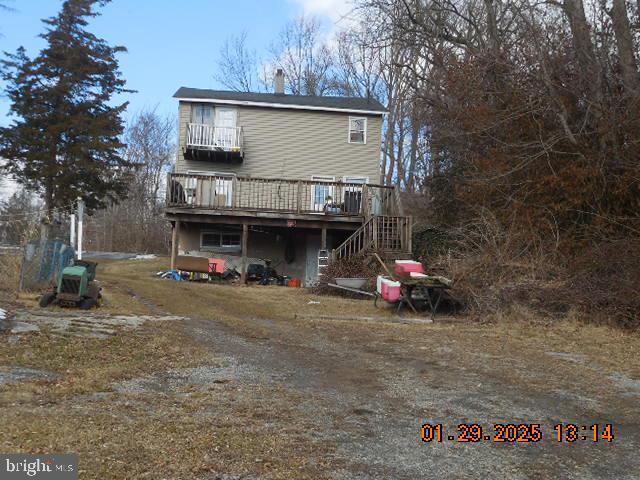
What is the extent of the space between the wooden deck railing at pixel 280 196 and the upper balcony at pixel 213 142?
2256 millimetres

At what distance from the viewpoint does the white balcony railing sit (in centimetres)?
2186

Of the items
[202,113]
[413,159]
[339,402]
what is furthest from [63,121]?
[339,402]

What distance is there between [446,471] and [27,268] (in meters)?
10.8

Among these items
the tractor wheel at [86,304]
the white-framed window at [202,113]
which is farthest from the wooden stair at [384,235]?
the white-framed window at [202,113]

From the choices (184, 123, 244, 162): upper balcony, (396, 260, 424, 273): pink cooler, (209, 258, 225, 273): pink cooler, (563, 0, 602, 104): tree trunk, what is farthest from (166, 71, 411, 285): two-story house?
(563, 0, 602, 104): tree trunk

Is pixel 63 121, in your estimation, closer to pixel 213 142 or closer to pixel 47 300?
pixel 213 142

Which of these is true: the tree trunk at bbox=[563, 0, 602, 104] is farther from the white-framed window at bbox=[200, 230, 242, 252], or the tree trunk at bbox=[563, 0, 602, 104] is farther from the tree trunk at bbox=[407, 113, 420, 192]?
the tree trunk at bbox=[407, 113, 420, 192]

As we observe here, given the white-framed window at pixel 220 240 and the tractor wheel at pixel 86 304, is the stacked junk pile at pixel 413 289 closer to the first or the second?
the tractor wheel at pixel 86 304

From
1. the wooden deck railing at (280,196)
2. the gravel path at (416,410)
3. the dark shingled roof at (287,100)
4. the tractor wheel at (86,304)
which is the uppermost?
the dark shingled roof at (287,100)

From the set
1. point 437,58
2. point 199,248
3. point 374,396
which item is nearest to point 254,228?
point 199,248

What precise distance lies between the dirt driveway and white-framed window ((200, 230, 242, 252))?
1302 centimetres

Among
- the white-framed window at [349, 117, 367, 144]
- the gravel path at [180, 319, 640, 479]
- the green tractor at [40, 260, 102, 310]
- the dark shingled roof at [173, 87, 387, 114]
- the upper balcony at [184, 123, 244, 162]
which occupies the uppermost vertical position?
the dark shingled roof at [173, 87, 387, 114]

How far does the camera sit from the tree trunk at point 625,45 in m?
13.2

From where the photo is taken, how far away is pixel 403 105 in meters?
33.8
